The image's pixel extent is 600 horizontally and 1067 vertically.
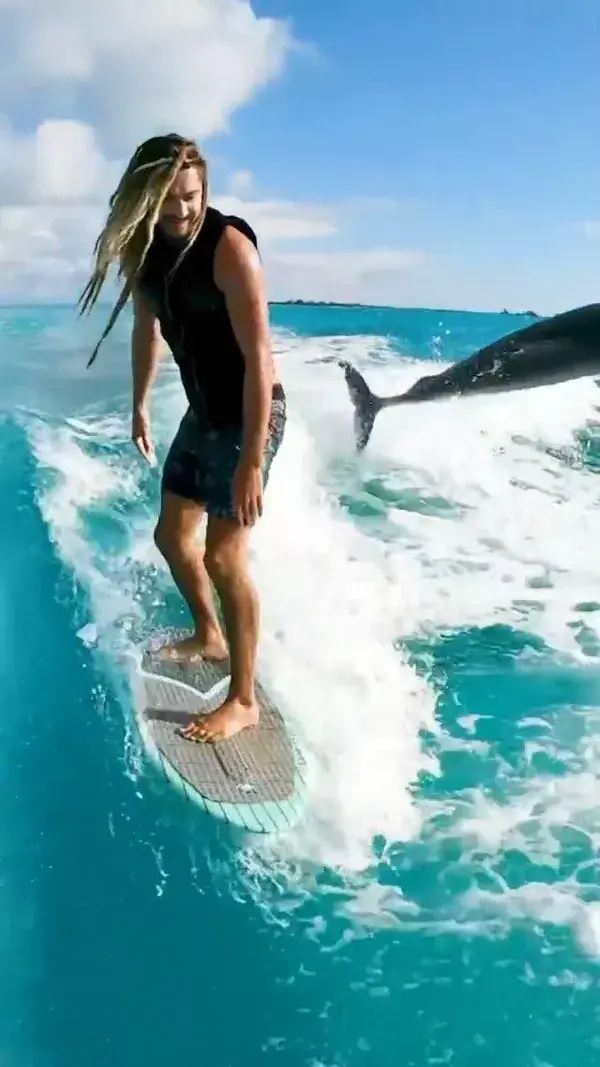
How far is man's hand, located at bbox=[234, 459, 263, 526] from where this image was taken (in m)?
2.50

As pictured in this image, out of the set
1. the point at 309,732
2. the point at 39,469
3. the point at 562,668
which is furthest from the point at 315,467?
the point at 309,732

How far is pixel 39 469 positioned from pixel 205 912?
3.19m

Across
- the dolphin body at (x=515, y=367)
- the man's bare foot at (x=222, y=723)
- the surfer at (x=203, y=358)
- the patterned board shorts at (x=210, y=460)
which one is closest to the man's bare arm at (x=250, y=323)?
the surfer at (x=203, y=358)

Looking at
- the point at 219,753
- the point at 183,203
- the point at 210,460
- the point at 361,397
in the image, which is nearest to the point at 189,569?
the point at 210,460

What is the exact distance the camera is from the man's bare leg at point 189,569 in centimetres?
297

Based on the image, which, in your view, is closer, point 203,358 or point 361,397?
point 203,358

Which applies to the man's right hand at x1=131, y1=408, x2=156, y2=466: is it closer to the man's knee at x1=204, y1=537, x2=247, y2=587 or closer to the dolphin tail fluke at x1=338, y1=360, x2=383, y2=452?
the man's knee at x1=204, y1=537, x2=247, y2=587

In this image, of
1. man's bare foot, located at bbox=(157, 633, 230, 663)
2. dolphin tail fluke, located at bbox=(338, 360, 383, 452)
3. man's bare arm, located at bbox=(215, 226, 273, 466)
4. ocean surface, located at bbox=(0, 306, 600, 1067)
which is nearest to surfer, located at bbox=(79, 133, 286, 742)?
man's bare arm, located at bbox=(215, 226, 273, 466)

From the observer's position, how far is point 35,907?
100 inches

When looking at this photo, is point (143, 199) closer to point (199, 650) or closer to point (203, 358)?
point (203, 358)

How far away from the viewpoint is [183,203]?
2406 mm

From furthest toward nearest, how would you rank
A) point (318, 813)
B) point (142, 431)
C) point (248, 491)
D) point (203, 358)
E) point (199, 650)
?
point (199, 650) < point (142, 431) < point (318, 813) < point (203, 358) < point (248, 491)

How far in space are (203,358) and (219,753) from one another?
116cm

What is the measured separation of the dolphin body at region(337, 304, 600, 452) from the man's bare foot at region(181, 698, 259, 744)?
389cm
